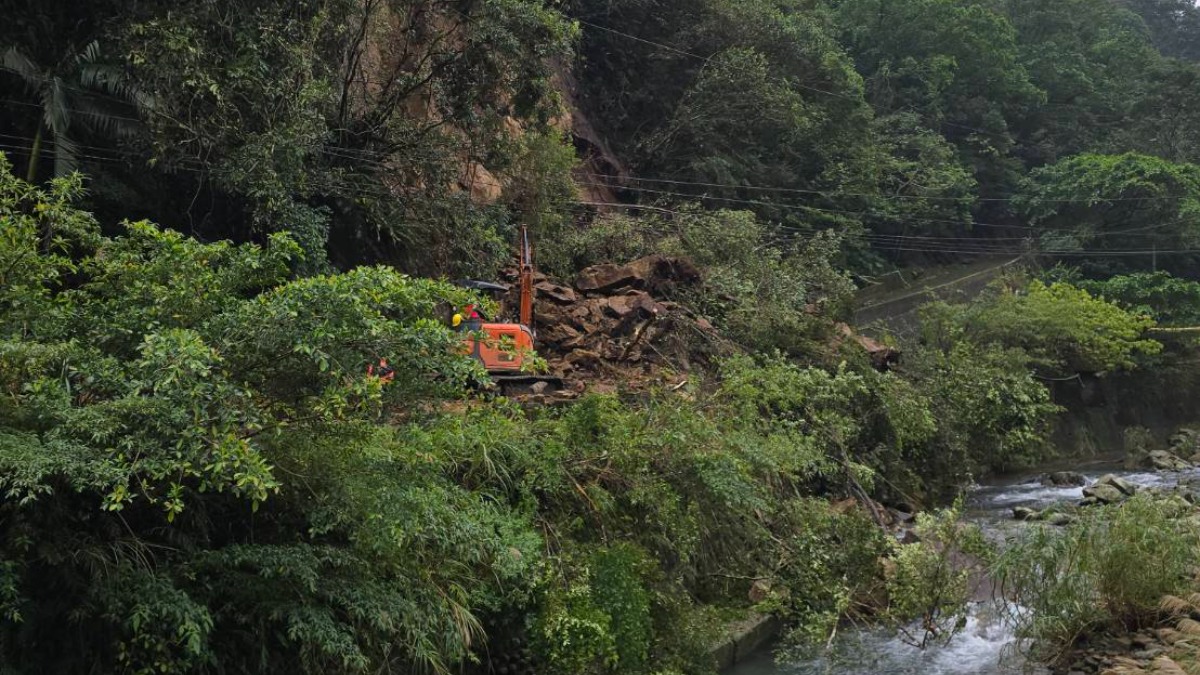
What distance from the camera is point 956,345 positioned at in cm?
2727

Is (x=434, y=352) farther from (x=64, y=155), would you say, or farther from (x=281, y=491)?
(x=64, y=155)

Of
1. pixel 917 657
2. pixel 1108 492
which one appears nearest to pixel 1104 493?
pixel 1108 492

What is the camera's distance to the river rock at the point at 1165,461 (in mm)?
28047

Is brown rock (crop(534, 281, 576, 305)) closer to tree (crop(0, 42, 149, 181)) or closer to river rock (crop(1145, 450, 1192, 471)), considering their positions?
tree (crop(0, 42, 149, 181))

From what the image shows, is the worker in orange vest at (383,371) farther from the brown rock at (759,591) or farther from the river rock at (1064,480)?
the river rock at (1064,480)

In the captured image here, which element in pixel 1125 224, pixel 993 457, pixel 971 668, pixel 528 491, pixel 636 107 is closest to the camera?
pixel 528 491

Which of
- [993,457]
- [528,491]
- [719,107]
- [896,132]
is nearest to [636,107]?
[719,107]

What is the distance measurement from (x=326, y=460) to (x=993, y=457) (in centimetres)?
2264

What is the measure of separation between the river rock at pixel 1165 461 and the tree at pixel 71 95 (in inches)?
1069

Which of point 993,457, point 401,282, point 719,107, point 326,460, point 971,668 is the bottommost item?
point 993,457

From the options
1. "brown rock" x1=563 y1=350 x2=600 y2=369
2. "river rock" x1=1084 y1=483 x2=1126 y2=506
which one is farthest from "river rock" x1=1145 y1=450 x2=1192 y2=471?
"brown rock" x1=563 y1=350 x2=600 y2=369

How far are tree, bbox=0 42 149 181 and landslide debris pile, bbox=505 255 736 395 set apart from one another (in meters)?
7.77

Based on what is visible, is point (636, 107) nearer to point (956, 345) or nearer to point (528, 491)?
point (956, 345)

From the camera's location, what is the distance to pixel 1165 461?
28391 millimetres
